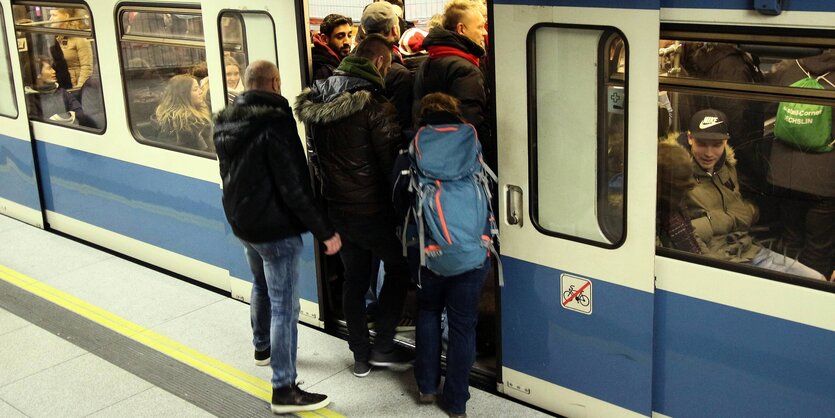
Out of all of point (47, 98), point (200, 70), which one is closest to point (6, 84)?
point (47, 98)

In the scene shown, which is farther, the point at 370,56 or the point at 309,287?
the point at 309,287

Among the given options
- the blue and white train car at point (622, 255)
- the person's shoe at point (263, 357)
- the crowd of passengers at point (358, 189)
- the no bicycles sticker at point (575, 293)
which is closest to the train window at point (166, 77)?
the crowd of passengers at point (358, 189)

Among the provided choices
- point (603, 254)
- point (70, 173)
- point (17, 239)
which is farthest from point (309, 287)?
point (17, 239)

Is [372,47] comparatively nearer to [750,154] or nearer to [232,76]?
[232,76]

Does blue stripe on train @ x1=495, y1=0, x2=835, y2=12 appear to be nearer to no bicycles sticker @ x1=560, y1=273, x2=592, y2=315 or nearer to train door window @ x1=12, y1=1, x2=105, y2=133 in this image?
no bicycles sticker @ x1=560, y1=273, x2=592, y2=315

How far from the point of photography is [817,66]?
3146 mm

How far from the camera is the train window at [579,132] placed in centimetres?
372

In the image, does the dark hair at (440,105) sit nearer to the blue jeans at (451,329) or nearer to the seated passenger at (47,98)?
the blue jeans at (451,329)

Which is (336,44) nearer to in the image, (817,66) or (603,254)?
(603,254)

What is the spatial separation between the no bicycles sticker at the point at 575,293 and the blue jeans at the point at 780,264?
2.40 feet

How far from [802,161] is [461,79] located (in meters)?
1.69

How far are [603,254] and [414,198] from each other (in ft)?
2.83

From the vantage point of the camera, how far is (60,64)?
23.1 feet

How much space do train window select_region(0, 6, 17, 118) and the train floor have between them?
1.54 meters
